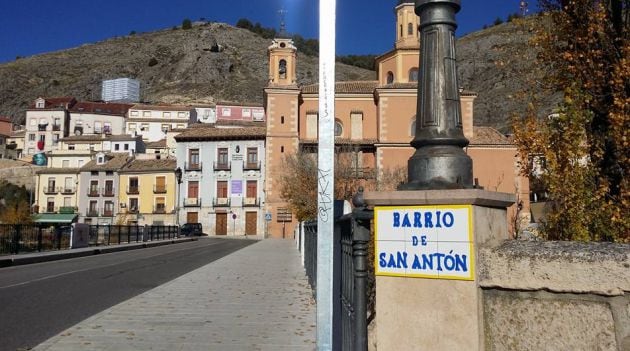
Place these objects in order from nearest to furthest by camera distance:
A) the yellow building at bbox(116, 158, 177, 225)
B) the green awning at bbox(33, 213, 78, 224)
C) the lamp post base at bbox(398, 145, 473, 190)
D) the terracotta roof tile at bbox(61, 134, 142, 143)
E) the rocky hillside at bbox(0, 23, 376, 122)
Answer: the lamp post base at bbox(398, 145, 473, 190) → the yellow building at bbox(116, 158, 177, 225) → the green awning at bbox(33, 213, 78, 224) → the terracotta roof tile at bbox(61, 134, 142, 143) → the rocky hillside at bbox(0, 23, 376, 122)

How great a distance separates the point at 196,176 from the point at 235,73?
79.9 metres

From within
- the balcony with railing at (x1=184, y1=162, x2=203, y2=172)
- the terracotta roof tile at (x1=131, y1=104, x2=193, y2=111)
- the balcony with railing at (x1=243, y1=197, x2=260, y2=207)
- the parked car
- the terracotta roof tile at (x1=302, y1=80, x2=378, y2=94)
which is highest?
the terracotta roof tile at (x1=131, y1=104, x2=193, y2=111)

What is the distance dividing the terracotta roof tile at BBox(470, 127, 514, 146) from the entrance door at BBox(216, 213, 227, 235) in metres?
26.7

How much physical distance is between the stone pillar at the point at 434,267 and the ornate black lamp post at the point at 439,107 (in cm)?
27

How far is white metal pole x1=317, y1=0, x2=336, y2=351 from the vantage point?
3447mm

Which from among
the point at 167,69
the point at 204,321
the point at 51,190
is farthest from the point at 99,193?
the point at 167,69

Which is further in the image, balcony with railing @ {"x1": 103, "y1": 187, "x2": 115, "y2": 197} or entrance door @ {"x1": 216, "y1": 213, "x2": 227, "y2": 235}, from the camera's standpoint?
balcony with railing @ {"x1": 103, "y1": 187, "x2": 115, "y2": 197}

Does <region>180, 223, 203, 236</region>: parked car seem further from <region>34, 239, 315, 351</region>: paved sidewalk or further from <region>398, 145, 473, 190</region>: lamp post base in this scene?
<region>398, 145, 473, 190</region>: lamp post base

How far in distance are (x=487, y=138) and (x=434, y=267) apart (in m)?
51.4

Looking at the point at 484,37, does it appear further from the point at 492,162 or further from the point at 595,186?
the point at 595,186

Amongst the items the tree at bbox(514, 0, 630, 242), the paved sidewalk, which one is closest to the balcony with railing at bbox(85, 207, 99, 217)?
Result: the paved sidewalk

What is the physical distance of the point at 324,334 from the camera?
3451 millimetres

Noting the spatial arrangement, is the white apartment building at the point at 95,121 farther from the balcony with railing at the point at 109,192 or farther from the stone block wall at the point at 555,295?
the stone block wall at the point at 555,295

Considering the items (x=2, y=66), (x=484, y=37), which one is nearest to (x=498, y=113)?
(x=484, y=37)
